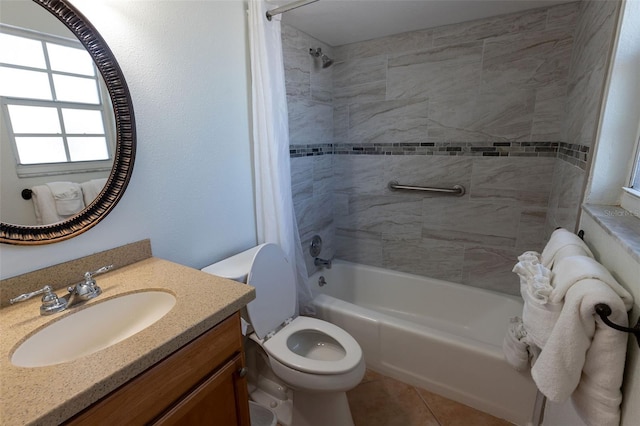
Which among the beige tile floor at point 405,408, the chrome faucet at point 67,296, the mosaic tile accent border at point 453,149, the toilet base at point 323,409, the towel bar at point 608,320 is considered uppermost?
the mosaic tile accent border at point 453,149

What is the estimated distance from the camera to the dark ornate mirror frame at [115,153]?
0.91 meters

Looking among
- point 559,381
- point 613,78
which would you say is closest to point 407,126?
point 613,78

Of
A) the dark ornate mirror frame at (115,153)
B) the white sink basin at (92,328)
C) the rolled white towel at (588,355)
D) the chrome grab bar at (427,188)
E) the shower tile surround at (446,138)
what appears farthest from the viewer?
the chrome grab bar at (427,188)

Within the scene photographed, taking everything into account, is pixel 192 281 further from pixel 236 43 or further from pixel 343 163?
pixel 343 163

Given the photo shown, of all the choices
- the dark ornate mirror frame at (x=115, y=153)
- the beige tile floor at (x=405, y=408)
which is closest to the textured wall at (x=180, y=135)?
the dark ornate mirror frame at (x=115, y=153)

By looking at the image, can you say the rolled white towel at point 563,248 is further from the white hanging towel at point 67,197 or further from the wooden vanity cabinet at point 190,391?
the white hanging towel at point 67,197

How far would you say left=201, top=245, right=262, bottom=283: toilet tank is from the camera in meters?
1.33

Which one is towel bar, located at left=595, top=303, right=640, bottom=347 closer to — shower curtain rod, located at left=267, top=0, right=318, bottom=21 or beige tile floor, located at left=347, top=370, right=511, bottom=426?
beige tile floor, located at left=347, top=370, right=511, bottom=426

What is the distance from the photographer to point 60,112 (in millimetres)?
954

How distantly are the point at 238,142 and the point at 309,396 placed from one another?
132cm

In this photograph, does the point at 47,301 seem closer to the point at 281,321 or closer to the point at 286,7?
the point at 281,321

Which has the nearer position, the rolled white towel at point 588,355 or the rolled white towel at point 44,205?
the rolled white towel at point 588,355

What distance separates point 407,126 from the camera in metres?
2.17

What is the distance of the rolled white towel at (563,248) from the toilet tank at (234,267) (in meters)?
1.18
